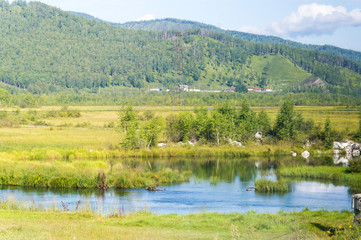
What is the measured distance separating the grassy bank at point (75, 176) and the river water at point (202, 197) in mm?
1182

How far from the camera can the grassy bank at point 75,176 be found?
116 feet

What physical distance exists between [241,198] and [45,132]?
1887 inches

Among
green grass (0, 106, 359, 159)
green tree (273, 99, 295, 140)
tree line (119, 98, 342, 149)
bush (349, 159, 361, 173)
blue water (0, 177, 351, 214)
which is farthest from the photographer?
A: green tree (273, 99, 295, 140)

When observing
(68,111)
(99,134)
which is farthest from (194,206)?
(68,111)

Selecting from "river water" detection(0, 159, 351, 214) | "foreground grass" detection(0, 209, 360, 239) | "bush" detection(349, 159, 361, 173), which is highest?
"foreground grass" detection(0, 209, 360, 239)

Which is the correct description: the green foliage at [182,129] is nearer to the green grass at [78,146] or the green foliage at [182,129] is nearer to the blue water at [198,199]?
the green grass at [78,146]

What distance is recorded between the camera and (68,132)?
74.7 m

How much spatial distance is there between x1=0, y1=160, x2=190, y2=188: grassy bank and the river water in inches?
46.5

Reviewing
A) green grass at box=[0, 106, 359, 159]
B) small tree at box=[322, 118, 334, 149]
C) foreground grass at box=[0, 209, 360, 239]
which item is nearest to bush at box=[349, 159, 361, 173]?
green grass at box=[0, 106, 359, 159]

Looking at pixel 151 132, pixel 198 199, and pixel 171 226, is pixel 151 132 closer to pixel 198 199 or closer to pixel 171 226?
pixel 198 199

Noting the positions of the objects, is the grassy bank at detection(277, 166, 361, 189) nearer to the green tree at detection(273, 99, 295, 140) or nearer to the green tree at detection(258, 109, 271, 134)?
the green tree at detection(273, 99, 295, 140)

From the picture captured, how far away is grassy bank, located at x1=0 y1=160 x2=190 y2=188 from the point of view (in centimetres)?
3550

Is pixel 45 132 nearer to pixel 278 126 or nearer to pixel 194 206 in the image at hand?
pixel 278 126

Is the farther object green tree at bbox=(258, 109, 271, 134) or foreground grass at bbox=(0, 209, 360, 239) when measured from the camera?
green tree at bbox=(258, 109, 271, 134)
